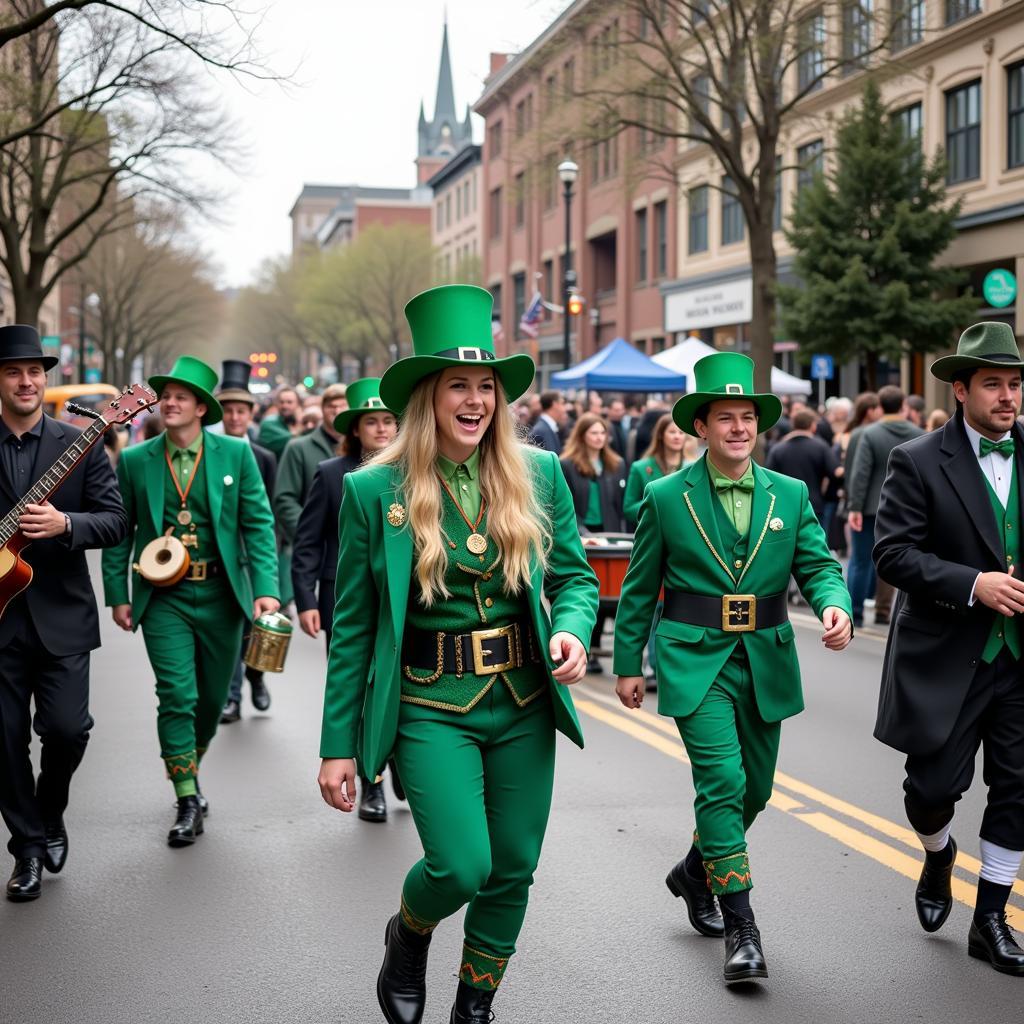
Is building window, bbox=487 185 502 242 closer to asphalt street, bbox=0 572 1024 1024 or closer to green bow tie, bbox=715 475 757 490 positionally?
asphalt street, bbox=0 572 1024 1024

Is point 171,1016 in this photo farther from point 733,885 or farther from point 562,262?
point 562,262

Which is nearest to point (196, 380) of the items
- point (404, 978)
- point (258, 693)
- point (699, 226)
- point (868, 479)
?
point (404, 978)

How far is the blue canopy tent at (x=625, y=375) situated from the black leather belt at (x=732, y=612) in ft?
64.5

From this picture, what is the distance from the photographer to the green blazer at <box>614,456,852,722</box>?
5289 millimetres

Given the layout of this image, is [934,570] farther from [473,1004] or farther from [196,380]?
[196,380]

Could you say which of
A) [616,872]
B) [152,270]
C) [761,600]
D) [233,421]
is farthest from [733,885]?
[152,270]

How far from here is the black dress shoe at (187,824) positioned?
685 centimetres

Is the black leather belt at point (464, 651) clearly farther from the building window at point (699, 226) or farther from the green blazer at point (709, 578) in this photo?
the building window at point (699, 226)

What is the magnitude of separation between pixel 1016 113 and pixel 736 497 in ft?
79.2

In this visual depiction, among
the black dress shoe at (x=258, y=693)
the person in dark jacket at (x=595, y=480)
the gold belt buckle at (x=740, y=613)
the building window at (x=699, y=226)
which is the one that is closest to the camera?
the gold belt buckle at (x=740, y=613)

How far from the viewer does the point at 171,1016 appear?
15.6 ft

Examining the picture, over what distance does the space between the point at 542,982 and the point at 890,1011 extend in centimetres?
110

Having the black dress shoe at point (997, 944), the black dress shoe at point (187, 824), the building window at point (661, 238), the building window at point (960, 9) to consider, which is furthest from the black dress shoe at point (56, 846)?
the building window at point (661, 238)

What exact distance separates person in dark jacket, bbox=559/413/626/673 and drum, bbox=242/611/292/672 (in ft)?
16.5
